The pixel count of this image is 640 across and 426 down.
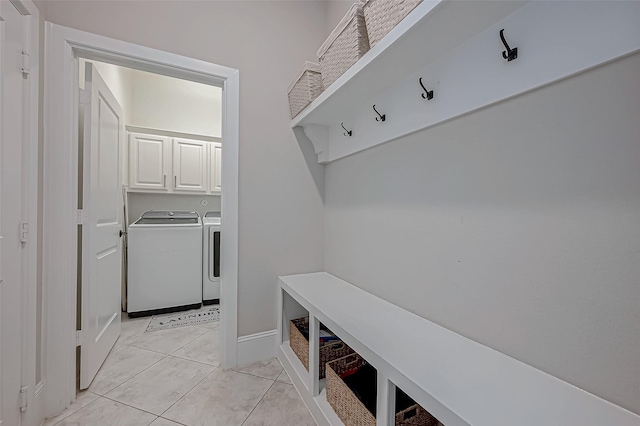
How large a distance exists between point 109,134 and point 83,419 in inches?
67.2

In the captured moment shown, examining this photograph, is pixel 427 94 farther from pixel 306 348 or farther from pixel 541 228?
pixel 306 348

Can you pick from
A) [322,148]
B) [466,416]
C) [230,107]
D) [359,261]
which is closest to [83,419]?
[359,261]

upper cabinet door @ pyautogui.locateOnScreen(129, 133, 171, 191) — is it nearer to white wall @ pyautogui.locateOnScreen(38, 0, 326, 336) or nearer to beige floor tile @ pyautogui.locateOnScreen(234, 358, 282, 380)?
white wall @ pyautogui.locateOnScreen(38, 0, 326, 336)

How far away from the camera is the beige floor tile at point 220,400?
4.30ft

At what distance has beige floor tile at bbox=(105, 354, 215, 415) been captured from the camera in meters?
1.42

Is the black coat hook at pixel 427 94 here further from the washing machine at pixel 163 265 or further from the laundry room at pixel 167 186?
the washing machine at pixel 163 265

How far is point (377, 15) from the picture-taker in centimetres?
→ 101

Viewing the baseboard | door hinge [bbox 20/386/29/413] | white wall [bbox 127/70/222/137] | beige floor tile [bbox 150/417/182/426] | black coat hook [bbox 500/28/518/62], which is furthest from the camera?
white wall [bbox 127/70/222/137]

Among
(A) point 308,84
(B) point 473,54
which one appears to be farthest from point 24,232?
(B) point 473,54

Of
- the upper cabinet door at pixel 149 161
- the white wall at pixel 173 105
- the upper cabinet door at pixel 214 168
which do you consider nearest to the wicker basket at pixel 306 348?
the upper cabinet door at pixel 214 168

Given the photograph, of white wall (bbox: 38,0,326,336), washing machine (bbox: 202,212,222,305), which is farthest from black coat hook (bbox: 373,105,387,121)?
washing machine (bbox: 202,212,222,305)

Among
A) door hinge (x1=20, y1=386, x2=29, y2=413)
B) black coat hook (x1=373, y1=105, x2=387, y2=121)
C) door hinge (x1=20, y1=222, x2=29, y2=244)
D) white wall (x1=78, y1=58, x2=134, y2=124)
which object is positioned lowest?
door hinge (x1=20, y1=386, x2=29, y2=413)

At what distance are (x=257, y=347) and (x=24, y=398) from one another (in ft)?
3.64

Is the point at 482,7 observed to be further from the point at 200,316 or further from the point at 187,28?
the point at 200,316
